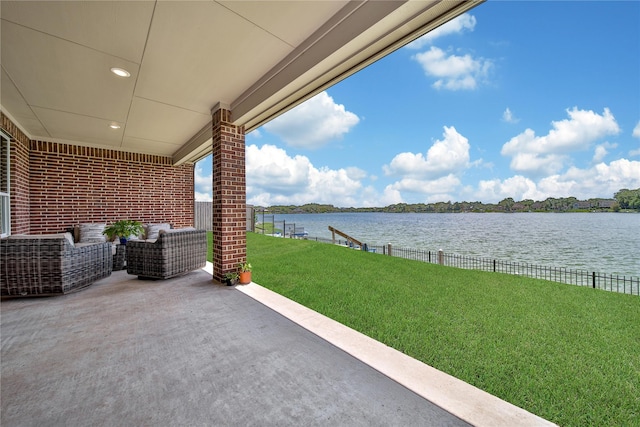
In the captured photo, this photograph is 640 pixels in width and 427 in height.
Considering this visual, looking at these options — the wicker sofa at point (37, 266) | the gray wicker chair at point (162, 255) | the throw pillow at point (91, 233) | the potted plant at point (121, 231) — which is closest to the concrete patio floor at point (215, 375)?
the wicker sofa at point (37, 266)

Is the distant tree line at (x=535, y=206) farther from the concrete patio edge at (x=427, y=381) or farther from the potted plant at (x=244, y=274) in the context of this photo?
the concrete patio edge at (x=427, y=381)

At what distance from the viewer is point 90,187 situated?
582cm

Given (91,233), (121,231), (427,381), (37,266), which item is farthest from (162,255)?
(427,381)

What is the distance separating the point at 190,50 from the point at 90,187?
5.26 meters

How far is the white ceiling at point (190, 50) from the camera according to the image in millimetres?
1998

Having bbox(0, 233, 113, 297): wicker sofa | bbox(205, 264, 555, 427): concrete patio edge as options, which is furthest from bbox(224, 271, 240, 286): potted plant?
bbox(0, 233, 113, 297): wicker sofa

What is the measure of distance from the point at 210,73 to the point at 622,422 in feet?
14.2

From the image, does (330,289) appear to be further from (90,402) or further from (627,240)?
(627,240)

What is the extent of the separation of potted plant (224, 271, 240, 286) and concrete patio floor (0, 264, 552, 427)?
0.98 m

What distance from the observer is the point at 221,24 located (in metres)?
2.21

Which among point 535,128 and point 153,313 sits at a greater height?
point 535,128

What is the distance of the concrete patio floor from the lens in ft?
4.35

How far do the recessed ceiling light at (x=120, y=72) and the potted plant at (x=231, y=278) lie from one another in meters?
2.83

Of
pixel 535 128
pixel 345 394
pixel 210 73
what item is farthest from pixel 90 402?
pixel 535 128
